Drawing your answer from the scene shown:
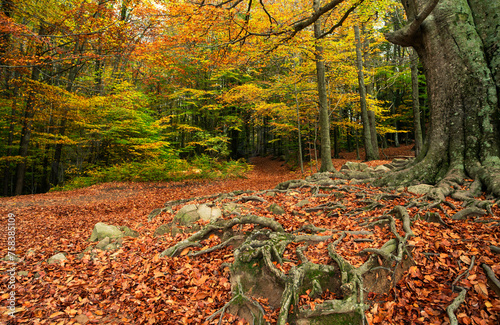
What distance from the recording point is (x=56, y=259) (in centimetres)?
414

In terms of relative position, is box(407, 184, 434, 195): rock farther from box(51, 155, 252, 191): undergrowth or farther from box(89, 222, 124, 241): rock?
box(51, 155, 252, 191): undergrowth

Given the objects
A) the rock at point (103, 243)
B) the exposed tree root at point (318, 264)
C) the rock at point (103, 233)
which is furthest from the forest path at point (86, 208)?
the exposed tree root at point (318, 264)

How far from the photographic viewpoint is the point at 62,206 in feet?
27.0

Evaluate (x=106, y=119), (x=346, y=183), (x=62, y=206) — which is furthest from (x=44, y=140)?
(x=346, y=183)

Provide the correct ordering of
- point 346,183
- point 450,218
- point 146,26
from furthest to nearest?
1. point 146,26
2. point 346,183
3. point 450,218

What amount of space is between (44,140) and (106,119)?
3.10 meters

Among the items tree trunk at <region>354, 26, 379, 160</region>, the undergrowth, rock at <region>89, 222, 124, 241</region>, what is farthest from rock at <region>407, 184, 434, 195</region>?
the undergrowth

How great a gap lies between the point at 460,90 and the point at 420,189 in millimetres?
2155

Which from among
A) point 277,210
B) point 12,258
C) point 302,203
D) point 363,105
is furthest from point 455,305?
point 363,105

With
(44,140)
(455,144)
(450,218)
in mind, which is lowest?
(450,218)

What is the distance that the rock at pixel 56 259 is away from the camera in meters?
4.08

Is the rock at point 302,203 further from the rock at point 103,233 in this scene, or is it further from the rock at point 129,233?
the rock at point 103,233

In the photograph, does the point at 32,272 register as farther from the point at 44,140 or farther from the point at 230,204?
the point at 44,140

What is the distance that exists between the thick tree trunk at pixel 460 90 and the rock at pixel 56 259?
695 centimetres
